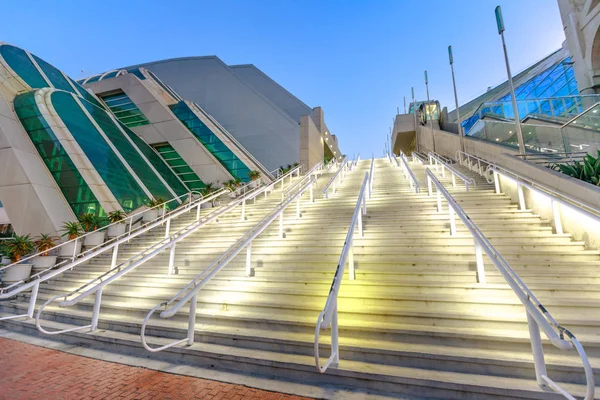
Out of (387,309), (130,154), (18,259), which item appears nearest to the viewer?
(387,309)

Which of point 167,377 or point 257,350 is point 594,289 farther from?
point 167,377

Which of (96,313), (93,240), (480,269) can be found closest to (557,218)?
(480,269)

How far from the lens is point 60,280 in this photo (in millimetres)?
6887

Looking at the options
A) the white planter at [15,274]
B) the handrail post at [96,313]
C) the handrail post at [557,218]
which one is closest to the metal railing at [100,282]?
the handrail post at [96,313]

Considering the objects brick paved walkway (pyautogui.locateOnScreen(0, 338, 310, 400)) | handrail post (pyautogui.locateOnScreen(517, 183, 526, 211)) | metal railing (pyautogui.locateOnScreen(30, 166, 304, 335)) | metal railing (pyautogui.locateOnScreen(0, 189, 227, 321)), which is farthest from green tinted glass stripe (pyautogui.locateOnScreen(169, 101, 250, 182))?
brick paved walkway (pyautogui.locateOnScreen(0, 338, 310, 400))

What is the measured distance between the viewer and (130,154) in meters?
18.8

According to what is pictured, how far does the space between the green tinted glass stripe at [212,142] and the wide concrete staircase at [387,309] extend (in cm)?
1588

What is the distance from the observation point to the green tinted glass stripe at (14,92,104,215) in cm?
1310

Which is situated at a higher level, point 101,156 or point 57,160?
point 101,156

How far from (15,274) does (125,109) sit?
23.2 meters

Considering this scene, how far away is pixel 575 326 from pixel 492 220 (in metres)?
3.27

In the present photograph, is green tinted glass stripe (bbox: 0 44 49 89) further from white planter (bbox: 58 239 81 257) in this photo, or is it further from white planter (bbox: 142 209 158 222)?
white planter (bbox: 58 239 81 257)

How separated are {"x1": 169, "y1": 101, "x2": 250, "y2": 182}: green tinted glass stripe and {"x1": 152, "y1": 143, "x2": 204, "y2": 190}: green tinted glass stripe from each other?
2315 millimetres

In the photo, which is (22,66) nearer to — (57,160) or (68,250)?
(57,160)
